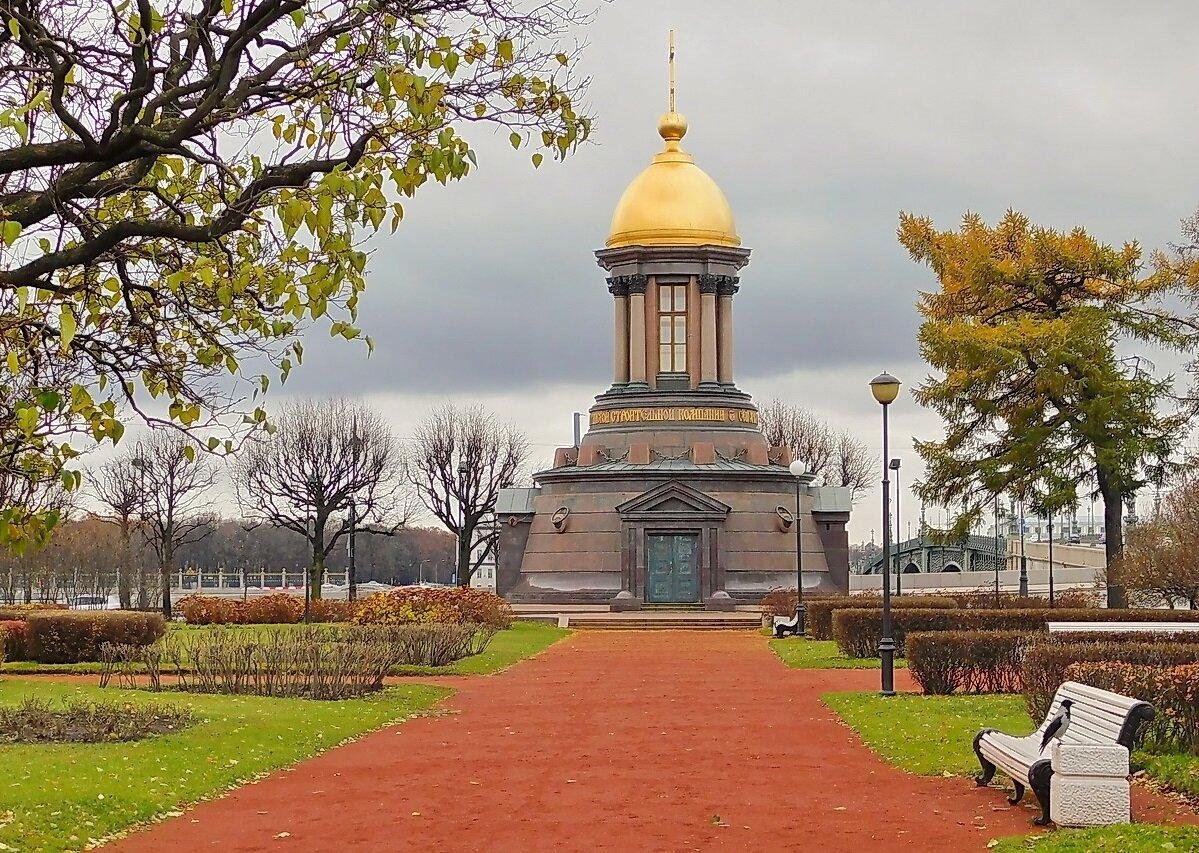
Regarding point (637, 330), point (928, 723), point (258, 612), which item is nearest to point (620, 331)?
point (637, 330)

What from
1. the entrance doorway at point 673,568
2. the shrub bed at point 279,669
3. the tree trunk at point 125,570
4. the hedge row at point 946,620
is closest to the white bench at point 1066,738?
the shrub bed at point 279,669

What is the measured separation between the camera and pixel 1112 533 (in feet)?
157

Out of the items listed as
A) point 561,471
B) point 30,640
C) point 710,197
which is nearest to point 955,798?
point 30,640

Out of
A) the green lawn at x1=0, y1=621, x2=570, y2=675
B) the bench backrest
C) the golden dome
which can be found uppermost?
the golden dome

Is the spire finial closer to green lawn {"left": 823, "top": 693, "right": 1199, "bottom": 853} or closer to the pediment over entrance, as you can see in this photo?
the pediment over entrance

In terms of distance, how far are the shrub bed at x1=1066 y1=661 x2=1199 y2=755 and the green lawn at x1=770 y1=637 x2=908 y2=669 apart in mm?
14158

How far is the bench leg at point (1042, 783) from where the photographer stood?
1380cm

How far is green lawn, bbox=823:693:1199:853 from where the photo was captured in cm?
1255

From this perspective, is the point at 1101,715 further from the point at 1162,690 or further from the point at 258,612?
the point at 258,612

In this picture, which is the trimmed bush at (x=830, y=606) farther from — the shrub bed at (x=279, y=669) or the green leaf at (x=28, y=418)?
the green leaf at (x=28, y=418)

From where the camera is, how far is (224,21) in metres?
12.4

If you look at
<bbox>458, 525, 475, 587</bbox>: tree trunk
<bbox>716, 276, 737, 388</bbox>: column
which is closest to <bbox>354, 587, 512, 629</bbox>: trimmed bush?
<bbox>716, 276, 737, 388</bbox>: column

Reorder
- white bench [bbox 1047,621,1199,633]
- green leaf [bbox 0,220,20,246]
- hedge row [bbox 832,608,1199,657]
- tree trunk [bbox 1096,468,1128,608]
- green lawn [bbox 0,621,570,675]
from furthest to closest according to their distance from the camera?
tree trunk [bbox 1096,468,1128,608]
green lawn [bbox 0,621,570,675]
hedge row [bbox 832,608,1199,657]
white bench [bbox 1047,621,1199,633]
green leaf [bbox 0,220,20,246]

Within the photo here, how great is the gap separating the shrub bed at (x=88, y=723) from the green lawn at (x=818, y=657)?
51.3 ft
